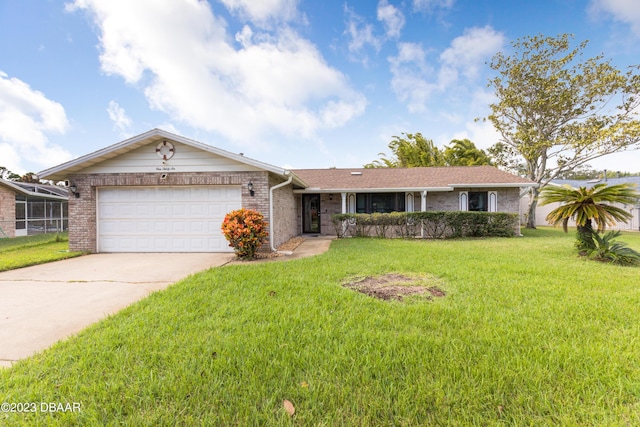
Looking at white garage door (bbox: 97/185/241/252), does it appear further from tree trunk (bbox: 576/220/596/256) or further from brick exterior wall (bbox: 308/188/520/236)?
tree trunk (bbox: 576/220/596/256)

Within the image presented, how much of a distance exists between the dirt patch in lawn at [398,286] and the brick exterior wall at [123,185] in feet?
14.4

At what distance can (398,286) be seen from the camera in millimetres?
4785

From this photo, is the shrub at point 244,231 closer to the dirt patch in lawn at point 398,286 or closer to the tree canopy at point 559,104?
the dirt patch in lawn at point 398,286

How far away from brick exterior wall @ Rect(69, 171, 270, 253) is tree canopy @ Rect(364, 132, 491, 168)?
68.1 ft

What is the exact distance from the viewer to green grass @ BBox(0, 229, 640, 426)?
187cm

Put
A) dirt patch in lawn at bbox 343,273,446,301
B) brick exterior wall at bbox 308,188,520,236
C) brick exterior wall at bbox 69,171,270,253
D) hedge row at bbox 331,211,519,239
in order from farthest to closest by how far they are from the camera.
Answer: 1. brick exterior wall at bbox 308,188,520,236
2. hedge row at bbox 331,211,519,239
3. brick exterior wall at bbox 69,171,270,253
4. dirt patch in lawn at bbox 343,273,446,301

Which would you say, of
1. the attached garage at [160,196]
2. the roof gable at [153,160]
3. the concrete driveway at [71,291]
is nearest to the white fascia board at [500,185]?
the attached garage at [160,196]

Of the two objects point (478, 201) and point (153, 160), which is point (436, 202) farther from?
point (153, 160)

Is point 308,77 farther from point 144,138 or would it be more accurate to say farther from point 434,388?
point 434,388

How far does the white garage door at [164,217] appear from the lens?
8.72 meters

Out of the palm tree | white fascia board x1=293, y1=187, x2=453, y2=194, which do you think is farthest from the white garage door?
the palm tree

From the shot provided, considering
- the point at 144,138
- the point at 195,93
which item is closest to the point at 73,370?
the point at 144,138

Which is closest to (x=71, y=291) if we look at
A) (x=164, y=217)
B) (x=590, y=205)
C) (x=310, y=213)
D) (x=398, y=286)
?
(x=164, y=217)

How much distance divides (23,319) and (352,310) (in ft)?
14.4
